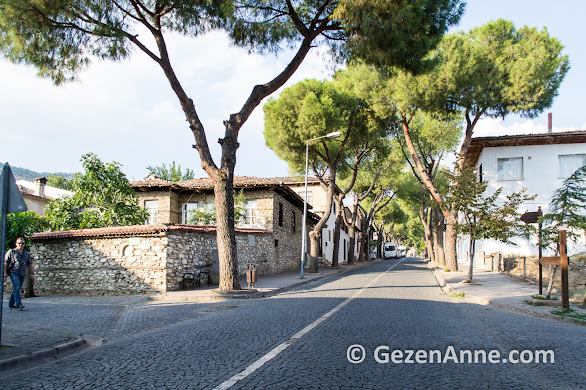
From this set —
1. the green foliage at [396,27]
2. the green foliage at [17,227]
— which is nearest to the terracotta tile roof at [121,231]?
the green foliage at [17,227]

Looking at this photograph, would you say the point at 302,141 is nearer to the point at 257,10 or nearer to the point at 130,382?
the point at 257,10

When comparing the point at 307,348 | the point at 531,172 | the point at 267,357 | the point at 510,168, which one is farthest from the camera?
the point at 510,168

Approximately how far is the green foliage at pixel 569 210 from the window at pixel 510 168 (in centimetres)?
1648

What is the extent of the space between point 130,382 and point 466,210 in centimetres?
1482

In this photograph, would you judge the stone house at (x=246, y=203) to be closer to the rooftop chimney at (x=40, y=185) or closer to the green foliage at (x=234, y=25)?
the green foliage at (x=234, y=25)

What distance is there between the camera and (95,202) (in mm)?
21188

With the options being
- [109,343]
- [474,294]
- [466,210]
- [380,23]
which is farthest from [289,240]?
[109,343]

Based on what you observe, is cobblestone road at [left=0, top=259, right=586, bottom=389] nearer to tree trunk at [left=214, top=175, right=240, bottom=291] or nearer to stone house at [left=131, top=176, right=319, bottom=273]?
tree trunk at [left=214, top=175, right=240, bottom=291]

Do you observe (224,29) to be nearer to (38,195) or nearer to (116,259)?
(116,259)

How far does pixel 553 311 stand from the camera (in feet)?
31.5

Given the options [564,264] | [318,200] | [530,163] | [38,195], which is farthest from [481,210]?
[38,195]

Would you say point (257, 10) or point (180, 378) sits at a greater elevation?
point (257, 10)

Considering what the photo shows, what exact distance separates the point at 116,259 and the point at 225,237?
463 centimetres

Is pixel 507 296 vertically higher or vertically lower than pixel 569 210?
lower
